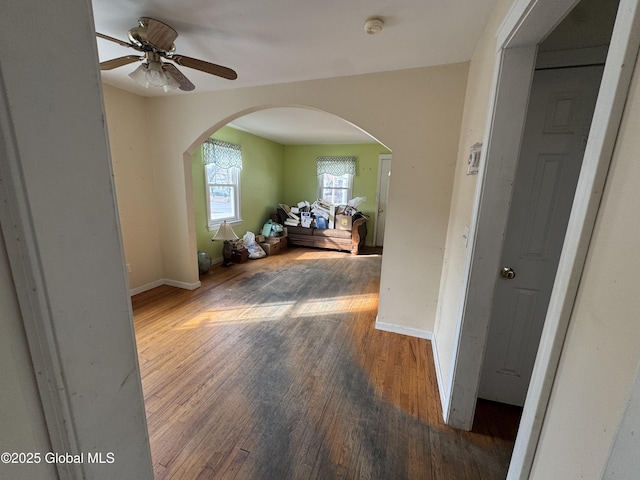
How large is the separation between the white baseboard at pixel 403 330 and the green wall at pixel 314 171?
12.0 ft

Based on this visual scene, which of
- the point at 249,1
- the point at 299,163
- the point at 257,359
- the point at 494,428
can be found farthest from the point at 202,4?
the point at 299,163

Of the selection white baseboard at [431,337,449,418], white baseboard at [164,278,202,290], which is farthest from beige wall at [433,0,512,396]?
white baseboard at [164,278,202,290]

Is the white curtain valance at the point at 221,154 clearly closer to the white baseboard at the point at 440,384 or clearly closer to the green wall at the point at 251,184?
the green wall at the point at 251,184

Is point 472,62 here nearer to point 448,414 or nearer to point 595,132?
point 595,132

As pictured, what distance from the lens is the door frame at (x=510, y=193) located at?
20.7 inches

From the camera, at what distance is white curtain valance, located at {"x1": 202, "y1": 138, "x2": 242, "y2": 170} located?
394 cm

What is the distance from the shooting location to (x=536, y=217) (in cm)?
141

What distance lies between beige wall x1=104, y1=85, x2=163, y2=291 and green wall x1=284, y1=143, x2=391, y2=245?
3635 millimetres

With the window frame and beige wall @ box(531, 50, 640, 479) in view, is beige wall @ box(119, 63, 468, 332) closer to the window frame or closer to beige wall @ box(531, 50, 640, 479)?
the window frame

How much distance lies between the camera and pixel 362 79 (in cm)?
217

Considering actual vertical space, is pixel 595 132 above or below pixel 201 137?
below

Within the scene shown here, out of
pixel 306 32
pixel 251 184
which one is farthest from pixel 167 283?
pixel 306 32

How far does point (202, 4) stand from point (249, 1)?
10.8 inches

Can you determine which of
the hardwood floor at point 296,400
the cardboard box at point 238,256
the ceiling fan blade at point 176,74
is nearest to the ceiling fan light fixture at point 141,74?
the ceiling fan blade at point 176,74
